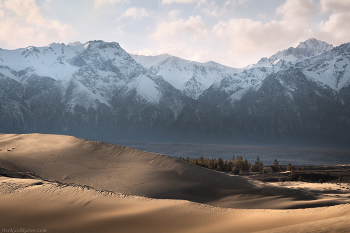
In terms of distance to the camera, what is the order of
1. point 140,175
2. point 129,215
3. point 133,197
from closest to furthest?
point 129,215
point 133,197
point 140,175

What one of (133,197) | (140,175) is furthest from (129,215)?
(140,175)

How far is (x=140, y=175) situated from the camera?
25.0m

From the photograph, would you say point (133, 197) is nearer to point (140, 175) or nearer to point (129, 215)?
point (129, 215)

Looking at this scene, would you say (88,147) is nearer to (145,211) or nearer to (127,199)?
(127,199)

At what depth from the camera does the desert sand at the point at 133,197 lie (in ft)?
34.8

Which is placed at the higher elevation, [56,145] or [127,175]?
[56,145]

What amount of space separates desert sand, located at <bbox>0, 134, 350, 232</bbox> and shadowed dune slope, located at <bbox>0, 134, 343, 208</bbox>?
8 cm

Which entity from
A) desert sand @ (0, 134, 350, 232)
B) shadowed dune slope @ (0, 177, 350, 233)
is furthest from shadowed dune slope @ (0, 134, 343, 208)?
shadowed dune slope @ (0, 177, 350, 233)

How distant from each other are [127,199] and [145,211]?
8.14 feet

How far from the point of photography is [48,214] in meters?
11.3

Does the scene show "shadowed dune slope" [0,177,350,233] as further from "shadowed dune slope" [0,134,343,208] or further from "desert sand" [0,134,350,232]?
"shadowed dune slope" [0,134,343,208]

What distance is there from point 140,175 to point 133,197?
33.2ft

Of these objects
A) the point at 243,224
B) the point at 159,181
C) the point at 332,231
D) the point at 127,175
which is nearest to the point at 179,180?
the point at 159,181

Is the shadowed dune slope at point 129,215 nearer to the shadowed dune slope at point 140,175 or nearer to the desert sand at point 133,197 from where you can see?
the desert sand at point 133,197
